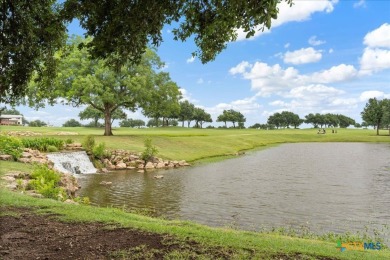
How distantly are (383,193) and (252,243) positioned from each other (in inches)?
737

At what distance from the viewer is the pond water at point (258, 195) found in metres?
17.8

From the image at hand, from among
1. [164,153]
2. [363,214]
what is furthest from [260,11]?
[164,153]

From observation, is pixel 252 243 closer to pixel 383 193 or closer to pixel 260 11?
pixel 260 11

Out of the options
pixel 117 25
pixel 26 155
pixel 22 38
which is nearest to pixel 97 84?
pixel 26 155

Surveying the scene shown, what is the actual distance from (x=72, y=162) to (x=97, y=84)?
65.5 feet

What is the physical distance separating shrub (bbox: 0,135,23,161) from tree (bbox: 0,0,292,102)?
17054 mm

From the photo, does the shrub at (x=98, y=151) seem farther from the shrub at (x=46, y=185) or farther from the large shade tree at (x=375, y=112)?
the large shade tree at (x=375, y=112)

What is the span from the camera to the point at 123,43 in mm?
10078

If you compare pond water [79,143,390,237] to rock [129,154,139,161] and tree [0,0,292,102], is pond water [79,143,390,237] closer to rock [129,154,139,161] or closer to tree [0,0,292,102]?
rock [129,154,139,161]

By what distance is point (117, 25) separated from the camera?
32.8 ft

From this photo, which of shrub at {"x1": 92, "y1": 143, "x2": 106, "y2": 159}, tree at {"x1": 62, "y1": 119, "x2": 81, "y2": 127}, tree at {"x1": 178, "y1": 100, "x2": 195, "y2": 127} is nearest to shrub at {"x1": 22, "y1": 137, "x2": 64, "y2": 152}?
shrub at {"x1": 92, "y1": 143, "x2": 106, "y2": 159}

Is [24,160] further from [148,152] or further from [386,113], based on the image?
[386,113]

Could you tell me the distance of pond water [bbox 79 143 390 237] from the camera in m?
17.8

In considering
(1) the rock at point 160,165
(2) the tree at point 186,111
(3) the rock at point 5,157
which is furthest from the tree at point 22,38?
(2) the tree at point 186,111
